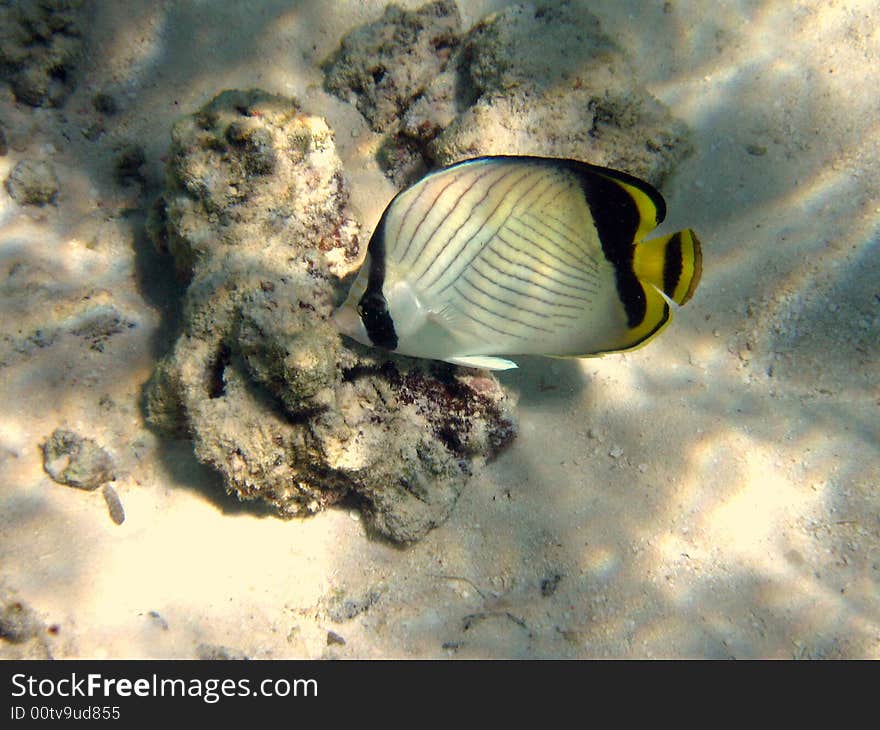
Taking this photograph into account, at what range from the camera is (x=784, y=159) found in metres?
3.52

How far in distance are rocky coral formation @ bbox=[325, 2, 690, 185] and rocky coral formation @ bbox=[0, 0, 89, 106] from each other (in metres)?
2.52

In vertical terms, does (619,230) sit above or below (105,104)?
above

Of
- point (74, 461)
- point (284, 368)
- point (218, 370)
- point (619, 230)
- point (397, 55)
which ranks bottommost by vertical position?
point (74, 461)

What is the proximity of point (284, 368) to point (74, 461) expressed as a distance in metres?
1.45

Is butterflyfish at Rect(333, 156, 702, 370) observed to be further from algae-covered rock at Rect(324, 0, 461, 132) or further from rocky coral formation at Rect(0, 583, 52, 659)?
rocky coral formation at Rect(0, 583, 52, 659)

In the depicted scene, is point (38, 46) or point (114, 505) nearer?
point (114, 505)

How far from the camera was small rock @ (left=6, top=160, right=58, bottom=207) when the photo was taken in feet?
11.9

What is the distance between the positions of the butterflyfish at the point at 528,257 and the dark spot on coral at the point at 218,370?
93 centimetres

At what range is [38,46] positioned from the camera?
12.7ft

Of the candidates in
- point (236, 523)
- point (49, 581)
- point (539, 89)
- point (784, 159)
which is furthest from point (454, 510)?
point (784, 159)

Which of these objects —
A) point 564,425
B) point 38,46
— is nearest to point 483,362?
point 564,425

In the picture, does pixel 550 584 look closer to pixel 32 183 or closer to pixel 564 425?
pixel 564 425

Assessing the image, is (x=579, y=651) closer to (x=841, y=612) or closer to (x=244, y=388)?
(x=841, y=612)

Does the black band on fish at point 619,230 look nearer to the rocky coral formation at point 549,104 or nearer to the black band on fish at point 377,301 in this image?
the black band on fish at point 377,301
